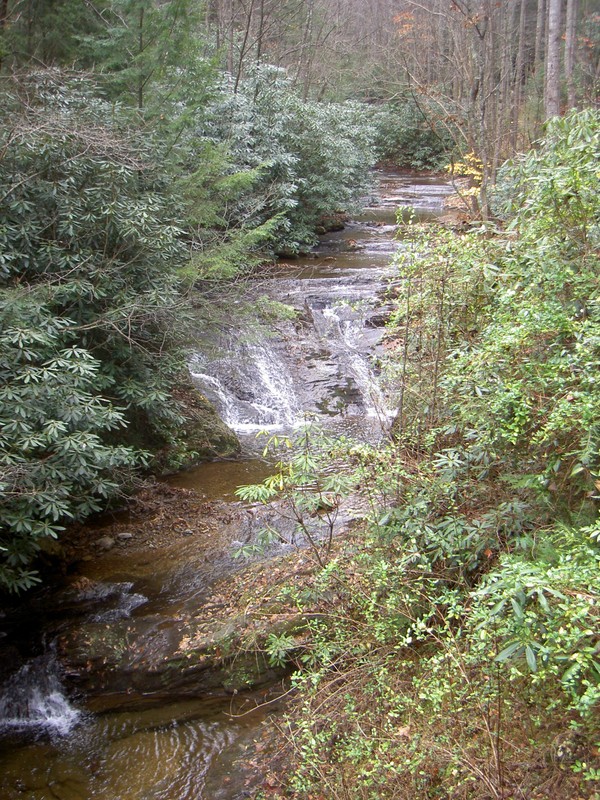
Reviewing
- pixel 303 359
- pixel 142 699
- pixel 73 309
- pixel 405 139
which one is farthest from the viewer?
pixel 405 139

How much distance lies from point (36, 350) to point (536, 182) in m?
4.50

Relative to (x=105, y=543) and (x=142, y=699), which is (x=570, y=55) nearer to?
(x=105, y=543)

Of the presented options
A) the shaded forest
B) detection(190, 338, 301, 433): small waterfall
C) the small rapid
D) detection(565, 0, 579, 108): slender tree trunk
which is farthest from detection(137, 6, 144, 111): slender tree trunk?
detection(565, 0, 579, 108): slender tree trunk

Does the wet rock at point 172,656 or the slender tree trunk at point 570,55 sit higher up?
the slender tree trunk at point 570,55

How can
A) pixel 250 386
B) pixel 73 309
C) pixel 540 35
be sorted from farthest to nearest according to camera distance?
pixel 540 35
pixel 250 386
pixel 73 309

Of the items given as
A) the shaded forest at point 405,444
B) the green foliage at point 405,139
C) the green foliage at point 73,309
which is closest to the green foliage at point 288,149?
the shaded forest at point 405,444

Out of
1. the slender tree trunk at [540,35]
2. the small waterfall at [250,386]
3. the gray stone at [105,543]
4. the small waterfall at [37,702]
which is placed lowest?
the small waterfall at [37,702]

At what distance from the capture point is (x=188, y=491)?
336 inches

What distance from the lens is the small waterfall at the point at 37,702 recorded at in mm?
5543

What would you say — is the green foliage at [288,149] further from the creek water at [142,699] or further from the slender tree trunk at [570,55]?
the creek water at [142,699]

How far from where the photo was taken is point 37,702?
223 inches

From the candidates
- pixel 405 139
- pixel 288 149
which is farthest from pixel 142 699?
pixel 405 139

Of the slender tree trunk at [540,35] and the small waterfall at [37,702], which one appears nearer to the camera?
the small waterfall at [37,702]

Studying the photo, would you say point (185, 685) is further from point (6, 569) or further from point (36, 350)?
point (36, 350)
